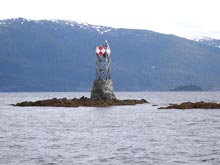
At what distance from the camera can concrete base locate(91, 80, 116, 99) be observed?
112250 millimetres

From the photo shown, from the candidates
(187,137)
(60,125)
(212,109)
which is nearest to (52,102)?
(212,109)

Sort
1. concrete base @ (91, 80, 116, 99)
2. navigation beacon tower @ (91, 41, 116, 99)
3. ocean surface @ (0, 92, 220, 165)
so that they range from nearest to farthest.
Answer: ocean surface @ (0, 92, 220, 165) < concrete base @ (91, 80, 116, 99) < navigation beacon tower @ (91, 41, 116, 99)

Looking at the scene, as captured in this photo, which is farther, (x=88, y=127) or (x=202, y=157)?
(x=88, y=127)

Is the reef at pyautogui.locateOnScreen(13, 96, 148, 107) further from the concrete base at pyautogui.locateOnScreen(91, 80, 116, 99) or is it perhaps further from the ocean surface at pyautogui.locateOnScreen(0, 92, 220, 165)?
the ocean surface at pyautogui.locateOnScreen(0, 92, 220, 165)

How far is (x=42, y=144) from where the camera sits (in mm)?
50719

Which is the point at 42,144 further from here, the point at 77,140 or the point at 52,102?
the point at 52,102

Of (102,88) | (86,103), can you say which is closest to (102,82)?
(102,88)

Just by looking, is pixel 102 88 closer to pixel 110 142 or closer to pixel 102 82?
pixel 102 82

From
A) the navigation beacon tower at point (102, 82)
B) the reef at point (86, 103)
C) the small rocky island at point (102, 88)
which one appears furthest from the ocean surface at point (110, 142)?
the navigation beacon tower at point (102, 82)

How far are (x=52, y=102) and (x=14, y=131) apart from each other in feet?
205

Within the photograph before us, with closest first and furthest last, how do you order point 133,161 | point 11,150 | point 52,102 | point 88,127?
point 133,161 → point 11,150 → point 88,127 → point 52,102

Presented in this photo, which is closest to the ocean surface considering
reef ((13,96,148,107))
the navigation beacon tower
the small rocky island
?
reef ((13,96,148,107))

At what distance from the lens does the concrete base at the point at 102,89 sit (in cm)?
11225

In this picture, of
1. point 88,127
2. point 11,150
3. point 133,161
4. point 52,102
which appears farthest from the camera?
point 52,102
